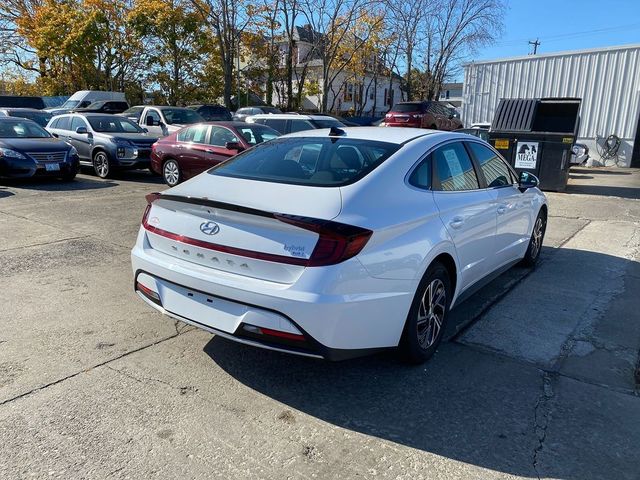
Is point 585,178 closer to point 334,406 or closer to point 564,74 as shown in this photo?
point 564,74

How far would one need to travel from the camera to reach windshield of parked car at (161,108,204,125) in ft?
50.4

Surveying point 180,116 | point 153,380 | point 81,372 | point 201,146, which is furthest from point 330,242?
point 180,116

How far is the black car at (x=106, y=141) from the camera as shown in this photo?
12.2 m

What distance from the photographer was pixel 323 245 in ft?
9.11

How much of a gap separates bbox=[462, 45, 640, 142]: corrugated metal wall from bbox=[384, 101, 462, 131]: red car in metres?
1.65

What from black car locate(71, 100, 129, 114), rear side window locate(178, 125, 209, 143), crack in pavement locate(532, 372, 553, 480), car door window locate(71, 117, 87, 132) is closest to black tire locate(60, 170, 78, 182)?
car door window locate(71, 117, 87, 132)

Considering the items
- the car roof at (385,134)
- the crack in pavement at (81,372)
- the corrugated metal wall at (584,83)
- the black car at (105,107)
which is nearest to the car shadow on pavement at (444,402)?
the crack in pavement at (81,372)

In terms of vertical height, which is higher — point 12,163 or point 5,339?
point 12,163

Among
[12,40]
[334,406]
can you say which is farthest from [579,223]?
[12,40]

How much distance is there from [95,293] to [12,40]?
39.3m

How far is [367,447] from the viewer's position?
2.70 meters

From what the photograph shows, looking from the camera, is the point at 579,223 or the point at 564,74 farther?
the point at 564,74

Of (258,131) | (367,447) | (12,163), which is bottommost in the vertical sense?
(367,447)

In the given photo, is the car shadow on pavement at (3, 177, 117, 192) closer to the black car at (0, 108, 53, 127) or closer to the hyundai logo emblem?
the black car at (0, 108, 53, 127)
